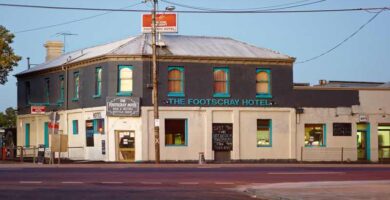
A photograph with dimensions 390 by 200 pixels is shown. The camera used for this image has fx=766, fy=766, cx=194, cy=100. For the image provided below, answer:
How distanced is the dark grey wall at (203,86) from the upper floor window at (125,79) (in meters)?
0.27

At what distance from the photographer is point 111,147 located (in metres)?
47.6

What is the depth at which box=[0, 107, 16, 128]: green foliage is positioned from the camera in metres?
108

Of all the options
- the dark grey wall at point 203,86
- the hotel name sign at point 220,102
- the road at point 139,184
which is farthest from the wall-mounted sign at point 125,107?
the road at point 139,184

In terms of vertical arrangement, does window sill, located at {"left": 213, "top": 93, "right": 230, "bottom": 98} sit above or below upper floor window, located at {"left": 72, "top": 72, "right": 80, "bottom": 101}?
below

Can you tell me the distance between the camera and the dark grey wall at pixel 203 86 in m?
47.8

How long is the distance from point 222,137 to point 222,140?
7.6 inches

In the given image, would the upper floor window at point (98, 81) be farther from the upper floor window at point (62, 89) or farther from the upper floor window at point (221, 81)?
the upper floor window at point (221, 81)

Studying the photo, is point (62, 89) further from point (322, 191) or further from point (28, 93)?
point (322, 191)

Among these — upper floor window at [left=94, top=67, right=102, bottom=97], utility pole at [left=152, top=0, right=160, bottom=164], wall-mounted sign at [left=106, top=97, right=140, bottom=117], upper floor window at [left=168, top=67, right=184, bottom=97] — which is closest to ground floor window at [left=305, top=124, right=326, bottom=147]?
upper floor window at [left=168, top=67, right=184, bottom=97]

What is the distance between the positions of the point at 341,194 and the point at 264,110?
97.5ft

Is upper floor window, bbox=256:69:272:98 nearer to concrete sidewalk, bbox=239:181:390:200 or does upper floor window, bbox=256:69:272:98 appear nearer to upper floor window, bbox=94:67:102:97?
upper floor window, bbox=94:67:102:97

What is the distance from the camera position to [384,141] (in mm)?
52750

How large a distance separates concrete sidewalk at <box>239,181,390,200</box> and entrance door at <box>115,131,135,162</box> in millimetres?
23215

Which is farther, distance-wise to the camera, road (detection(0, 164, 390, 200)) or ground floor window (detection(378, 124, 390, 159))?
ground floor window (detection(378, 124, 390, 159))
